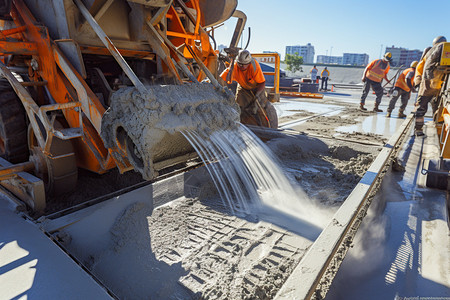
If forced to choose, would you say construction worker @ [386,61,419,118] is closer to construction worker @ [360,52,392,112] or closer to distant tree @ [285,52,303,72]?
construction worker @ [360,52,392,112]

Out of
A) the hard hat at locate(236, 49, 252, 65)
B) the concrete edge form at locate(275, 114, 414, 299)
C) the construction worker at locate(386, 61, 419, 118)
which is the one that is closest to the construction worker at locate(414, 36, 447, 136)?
the construction worker at locate(386, 61, 419, 118)

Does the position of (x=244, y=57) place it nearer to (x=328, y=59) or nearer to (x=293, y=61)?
(x=293, y=61)

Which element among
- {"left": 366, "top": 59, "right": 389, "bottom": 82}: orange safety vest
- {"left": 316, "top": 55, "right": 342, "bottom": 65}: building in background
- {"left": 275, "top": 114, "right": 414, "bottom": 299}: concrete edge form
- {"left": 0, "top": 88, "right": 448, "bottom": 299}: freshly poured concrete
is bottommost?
{"left": 0, "top": 88, "right": 448, "bottom": 299}: freshly poured concrete

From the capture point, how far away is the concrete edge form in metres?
1.38

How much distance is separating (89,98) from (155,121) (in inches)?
28.3

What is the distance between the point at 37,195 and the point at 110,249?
96cm

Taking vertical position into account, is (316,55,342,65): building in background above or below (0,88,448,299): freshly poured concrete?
above

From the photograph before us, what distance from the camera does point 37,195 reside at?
262cm

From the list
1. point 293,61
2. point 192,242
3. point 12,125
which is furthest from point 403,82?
point 293,61

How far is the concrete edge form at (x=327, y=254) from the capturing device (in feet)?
4.51

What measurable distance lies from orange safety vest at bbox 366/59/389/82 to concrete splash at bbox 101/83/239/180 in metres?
8.76

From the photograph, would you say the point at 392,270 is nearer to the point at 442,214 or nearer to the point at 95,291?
the point at 442,214

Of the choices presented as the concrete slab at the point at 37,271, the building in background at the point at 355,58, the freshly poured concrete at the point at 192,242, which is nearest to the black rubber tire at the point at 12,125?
the concrete slab at the point at 37,271

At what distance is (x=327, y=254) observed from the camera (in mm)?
1582
